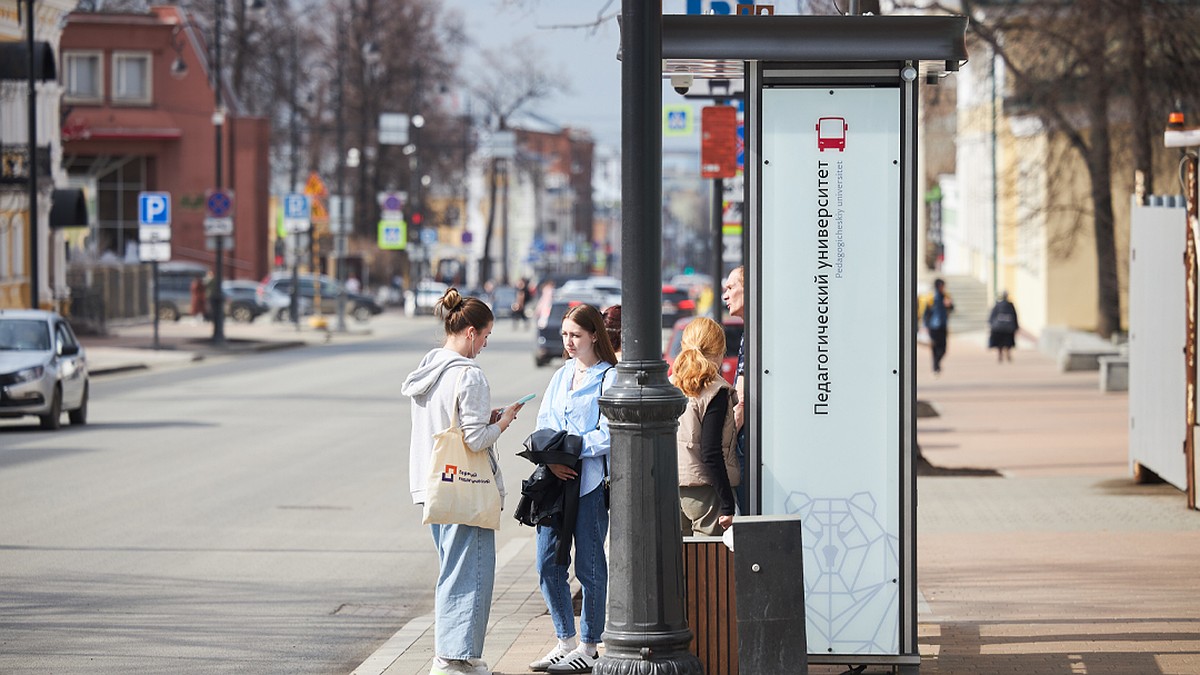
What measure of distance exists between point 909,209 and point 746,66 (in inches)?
33.9

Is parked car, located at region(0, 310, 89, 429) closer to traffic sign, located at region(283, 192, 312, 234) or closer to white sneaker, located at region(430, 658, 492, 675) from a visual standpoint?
white sneaker, located at region(430, 658, 492, 675)

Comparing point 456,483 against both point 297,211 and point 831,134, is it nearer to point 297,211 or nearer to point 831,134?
point 831,134

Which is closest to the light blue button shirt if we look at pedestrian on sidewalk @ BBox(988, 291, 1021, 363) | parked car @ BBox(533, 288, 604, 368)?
parked car @ BBox(533, 288, 604, 368)

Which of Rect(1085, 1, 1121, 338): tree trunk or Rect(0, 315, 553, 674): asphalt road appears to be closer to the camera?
Rect(0, 315, 553, 674): asphalt road

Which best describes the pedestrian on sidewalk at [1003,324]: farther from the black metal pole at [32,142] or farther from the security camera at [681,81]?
the security camera at [681,81]

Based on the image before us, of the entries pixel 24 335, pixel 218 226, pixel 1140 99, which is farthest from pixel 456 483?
pixel 218 226

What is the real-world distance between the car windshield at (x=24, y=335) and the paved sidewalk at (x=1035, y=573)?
429 inches

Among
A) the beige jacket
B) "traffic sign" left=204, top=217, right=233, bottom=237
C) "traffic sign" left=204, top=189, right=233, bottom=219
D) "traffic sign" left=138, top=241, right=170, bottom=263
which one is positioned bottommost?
the beige jacket

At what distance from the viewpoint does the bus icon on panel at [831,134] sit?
708 cm

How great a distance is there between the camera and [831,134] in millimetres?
7078

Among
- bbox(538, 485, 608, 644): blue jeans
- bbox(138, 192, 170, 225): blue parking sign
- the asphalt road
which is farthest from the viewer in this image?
bbox(138, 192, 170, 225): blue parking sign

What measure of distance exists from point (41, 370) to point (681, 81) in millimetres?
15529

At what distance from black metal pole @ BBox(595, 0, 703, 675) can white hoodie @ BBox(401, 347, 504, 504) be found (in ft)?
3.30

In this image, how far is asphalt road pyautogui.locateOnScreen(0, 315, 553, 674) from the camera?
29.8 ft
